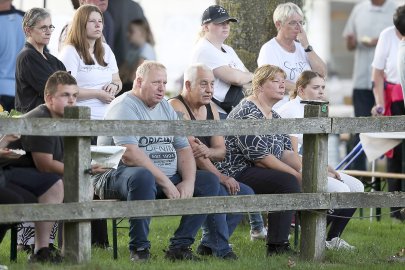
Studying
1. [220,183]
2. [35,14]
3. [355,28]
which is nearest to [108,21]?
[35,14]

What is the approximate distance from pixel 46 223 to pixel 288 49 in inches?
150

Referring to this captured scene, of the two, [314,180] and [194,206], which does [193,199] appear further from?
[314,180]

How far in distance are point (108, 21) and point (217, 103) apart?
124 centimetres

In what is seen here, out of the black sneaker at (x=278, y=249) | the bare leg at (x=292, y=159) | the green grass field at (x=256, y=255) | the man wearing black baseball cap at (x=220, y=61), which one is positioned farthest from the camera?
the man wearing black baseball cap at (x=220, y=61)

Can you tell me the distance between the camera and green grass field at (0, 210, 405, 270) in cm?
866

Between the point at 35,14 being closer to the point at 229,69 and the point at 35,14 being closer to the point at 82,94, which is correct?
the point at 82,94

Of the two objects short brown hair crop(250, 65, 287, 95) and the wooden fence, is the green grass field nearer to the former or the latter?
the wooden fence

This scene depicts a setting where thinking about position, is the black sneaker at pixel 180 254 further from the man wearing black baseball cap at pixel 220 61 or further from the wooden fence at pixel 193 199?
the man wearing black baseball cap at pixel 220 61

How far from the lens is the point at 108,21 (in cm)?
1122

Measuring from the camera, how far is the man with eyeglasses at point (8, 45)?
11.2 meters

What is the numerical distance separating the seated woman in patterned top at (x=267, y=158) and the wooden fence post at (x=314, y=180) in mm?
409

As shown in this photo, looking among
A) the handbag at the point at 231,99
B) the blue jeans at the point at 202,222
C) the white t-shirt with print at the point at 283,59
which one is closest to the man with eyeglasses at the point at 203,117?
the blue jeans at the point at 202,222

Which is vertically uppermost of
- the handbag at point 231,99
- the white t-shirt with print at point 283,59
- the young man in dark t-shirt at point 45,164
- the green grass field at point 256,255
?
the white t-shirt with print at point 283,59

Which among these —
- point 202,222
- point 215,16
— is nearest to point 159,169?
point 202,222
